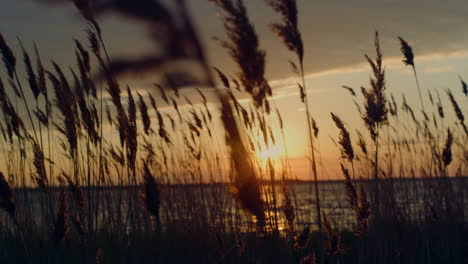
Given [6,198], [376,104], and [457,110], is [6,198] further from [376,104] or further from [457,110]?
[457,110]

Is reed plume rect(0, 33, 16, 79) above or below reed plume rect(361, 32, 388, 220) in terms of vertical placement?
above

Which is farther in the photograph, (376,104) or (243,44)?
(376,104)

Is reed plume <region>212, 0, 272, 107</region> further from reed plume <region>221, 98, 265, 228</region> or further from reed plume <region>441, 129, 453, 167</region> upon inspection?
reed plume <region>441, 129, 453, 167</region>

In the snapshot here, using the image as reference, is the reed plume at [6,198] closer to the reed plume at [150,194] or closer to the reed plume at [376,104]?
the reed plume at [150,194]

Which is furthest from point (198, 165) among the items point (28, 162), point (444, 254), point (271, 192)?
point (444, 254)

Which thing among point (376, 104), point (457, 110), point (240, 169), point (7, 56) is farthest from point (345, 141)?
point (457, 110)

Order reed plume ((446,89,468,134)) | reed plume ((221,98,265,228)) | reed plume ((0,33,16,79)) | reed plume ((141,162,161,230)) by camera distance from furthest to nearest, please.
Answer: reed plume ((446,89,468,134)) < reed plume ((0,33,16,79)) < reed plume ((141,162,161,230)) < reed plume ((221,98,265,228))

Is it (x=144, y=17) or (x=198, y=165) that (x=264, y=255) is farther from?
(x=198, y=165)

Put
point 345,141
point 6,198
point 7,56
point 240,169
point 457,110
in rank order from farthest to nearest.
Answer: point 457,110 < point 7,56 < point 345,141 < point 6,198 < point 240,169

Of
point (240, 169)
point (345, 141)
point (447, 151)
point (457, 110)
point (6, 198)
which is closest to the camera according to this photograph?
point (240, 169)

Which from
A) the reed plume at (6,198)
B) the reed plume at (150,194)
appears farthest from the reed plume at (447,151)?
the reed plume at (6,198)

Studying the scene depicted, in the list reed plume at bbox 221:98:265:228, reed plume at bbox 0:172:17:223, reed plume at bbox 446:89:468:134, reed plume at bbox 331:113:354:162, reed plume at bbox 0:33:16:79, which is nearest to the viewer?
reed plume at bbox 221:98:265:228

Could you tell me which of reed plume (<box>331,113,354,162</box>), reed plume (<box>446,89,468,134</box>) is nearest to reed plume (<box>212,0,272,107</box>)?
reed plume (<box>331,113,354,162</box>)

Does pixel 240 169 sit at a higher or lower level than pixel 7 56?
lower
